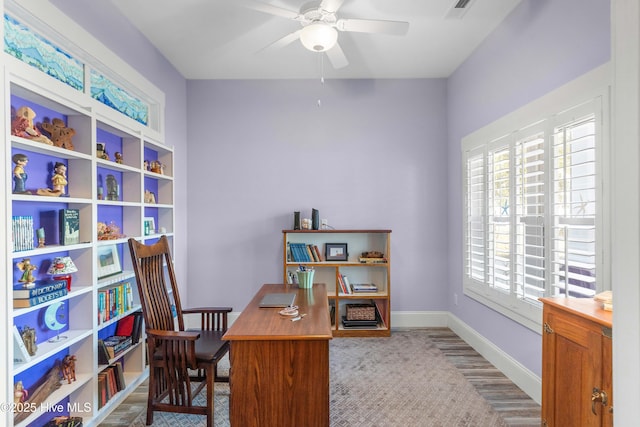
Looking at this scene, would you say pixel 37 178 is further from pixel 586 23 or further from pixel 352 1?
pixel 586 23

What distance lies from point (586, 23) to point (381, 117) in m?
2.27

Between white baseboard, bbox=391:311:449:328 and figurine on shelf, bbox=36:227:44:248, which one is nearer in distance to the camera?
figurine on shelf, bbox=36:227:44:248

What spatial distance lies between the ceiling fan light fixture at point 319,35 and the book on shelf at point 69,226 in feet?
6.37

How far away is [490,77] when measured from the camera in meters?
3.13

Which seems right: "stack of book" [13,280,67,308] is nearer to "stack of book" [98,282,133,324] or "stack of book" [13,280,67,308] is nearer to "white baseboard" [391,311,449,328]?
"stack of book" [98,282,133,324]

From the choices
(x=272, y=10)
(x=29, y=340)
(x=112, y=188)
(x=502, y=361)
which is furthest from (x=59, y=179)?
Result: (x=502, y=361)

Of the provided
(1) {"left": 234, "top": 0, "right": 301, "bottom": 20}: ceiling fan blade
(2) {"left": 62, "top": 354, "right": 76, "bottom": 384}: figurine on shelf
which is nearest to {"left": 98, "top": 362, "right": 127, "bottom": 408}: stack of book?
(2) {"left": 62, "top": 354, "right": 76, "bottom": 384}: figurine on shelf

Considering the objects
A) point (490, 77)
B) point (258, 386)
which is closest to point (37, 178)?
point (258, 386)

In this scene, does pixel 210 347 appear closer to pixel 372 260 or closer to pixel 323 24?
pixel 372 260

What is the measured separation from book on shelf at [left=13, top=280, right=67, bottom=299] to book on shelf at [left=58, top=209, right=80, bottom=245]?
0.25m

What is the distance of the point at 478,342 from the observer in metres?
3.36

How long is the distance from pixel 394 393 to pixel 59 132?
9.60ft

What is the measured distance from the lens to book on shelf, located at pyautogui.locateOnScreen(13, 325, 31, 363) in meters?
1.73

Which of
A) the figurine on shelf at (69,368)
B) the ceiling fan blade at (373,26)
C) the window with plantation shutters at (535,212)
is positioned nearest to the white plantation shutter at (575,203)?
the window with plantation shutters at (535,212)
